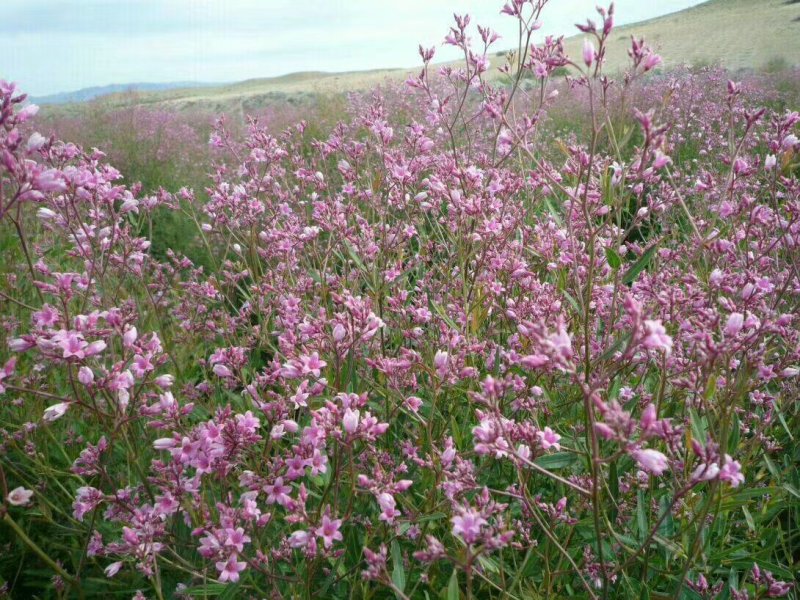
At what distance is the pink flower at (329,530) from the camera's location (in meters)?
1.72

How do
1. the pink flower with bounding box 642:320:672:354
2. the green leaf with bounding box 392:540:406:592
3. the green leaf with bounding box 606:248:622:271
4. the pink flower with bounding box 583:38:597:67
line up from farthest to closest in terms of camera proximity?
the green leaf with bounding box 606:248:622:271 < the pink flower with bounding box 583:38:597:67 < the green leaf with bounding box 392:540:406:592 < the pink flower with bounding box 642:320:672:354

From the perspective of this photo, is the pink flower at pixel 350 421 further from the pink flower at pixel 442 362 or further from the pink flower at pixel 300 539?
the pink flower at pixel 442 362

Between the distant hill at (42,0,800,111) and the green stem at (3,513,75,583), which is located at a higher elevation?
the distant hill at (42,0,800,111)

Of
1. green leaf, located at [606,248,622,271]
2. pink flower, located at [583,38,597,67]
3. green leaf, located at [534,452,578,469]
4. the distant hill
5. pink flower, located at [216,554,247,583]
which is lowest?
green leaf, located at [534,452,578,469]

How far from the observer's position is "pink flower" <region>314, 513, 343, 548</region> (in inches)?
67.9

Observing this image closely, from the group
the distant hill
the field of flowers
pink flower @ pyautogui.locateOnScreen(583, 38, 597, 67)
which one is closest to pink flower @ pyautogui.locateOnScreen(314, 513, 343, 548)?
the field of flowers

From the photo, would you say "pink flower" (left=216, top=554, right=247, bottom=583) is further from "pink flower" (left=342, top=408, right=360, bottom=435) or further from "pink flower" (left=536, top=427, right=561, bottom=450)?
"pink flower" (left=536, top=427, right=561, bottom=450)

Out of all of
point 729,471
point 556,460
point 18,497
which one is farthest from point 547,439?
point 18,497

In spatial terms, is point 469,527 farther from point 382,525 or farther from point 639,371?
point 639,371

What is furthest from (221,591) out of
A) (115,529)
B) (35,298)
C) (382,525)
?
(35,298)

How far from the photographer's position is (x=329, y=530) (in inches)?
69.7

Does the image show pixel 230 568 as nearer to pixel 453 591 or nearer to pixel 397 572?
pixel 397 572

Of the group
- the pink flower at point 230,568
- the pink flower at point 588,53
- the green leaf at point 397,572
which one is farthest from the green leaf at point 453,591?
the pink flower at point 588,53

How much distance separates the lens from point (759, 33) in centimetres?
3831
